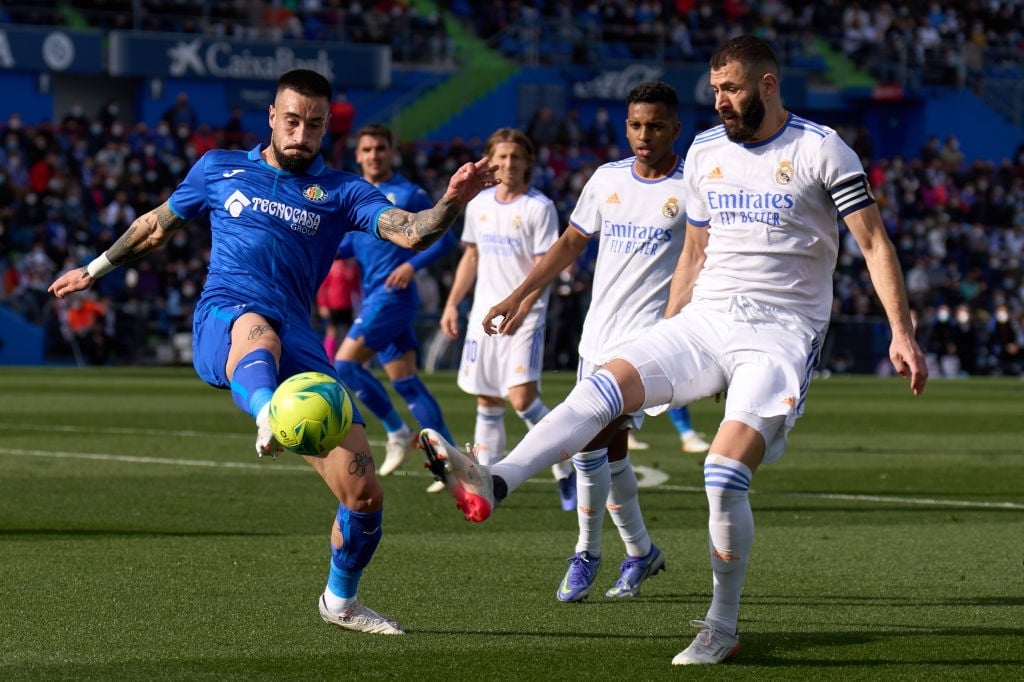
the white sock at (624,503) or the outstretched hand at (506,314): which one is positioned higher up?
the outstretched hand at (506,314)

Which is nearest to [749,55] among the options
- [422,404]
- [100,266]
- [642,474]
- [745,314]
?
[745,314]

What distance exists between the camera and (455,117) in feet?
136

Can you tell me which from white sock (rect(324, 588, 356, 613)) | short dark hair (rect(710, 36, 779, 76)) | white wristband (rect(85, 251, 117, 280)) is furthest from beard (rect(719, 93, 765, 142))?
white wristband (rect(85, 251, 117, 280))

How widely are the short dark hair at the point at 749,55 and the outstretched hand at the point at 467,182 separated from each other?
958mm

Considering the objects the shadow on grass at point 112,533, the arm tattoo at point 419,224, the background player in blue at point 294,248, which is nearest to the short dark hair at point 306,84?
the background player in blue at point 294,248

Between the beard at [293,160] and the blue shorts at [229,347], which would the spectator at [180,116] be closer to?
the beard at [293,160]

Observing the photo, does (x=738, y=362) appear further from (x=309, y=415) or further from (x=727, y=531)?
(x=309, y=415)

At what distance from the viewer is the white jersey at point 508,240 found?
11.1 m

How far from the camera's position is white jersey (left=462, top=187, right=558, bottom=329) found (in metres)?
11.1

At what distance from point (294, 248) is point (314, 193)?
9.4 inches

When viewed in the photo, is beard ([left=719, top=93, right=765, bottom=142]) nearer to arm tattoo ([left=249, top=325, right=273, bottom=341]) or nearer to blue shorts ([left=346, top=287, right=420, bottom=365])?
arm tattoo ([left=249, top=325, right=273, bottom=341])

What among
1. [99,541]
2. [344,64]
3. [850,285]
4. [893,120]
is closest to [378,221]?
[99,541]

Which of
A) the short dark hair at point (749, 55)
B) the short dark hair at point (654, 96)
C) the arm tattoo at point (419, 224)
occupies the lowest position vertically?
the arm tattoo at point (419, 224)

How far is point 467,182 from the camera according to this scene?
20.7ft
